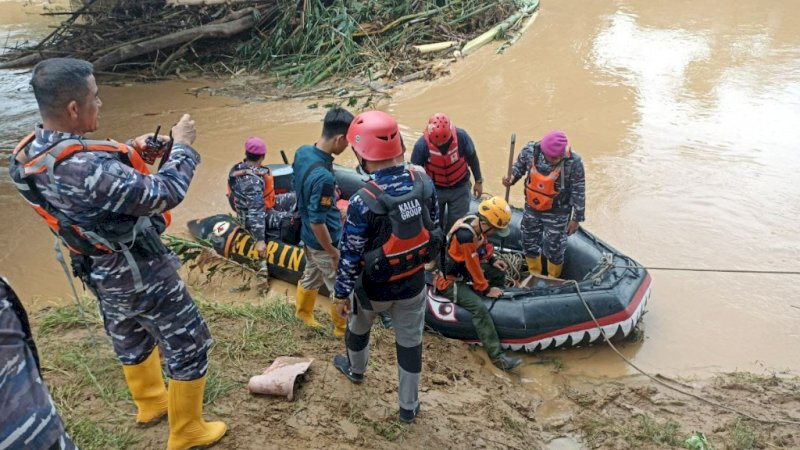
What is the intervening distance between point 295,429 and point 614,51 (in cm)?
1078

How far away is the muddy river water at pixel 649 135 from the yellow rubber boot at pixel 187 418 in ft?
8.87

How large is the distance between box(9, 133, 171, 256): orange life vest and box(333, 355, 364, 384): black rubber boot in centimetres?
160

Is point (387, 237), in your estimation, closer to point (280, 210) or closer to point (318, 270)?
point (318, 270)

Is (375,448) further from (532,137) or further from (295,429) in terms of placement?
(532,137)

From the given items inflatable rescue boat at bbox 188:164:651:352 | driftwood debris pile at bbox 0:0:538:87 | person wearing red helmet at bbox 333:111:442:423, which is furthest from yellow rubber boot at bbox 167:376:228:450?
driftwood debris pile at bbox 0:0:538:87

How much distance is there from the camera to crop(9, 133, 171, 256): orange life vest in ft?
7.09

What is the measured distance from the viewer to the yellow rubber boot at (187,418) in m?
2.66

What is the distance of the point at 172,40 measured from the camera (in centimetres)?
1216

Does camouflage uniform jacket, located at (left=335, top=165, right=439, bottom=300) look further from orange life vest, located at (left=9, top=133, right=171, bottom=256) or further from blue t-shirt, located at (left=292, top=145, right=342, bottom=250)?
orange life vest, located at (left=9, top=133, right=171, bottom=256)

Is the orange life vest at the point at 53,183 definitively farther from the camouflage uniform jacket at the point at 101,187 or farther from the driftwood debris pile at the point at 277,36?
the driftwood debris pile at the point at 277,36

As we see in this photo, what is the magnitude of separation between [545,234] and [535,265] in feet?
1.23

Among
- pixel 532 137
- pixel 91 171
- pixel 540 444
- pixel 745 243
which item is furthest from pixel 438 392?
pixel 532 137

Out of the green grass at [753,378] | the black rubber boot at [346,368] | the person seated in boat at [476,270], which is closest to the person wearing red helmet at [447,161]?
the person seated in boat at [476,270]

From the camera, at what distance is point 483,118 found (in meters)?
9.52
